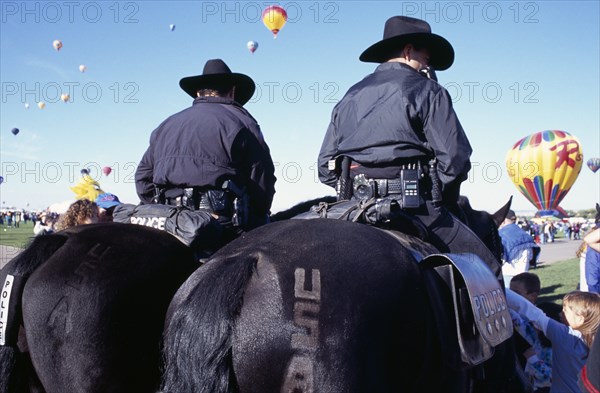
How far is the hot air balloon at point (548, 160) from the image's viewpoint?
94.1 ft

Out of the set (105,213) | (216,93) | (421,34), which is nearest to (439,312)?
(421,34)

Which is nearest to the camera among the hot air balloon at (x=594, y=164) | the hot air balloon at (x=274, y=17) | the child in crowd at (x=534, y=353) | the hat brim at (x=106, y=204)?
the child in crowd at (x=534, y=353)

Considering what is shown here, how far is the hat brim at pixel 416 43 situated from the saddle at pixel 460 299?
1370 millimetres

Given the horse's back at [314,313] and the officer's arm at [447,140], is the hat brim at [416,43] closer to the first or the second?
the officer's arm at [447,140]

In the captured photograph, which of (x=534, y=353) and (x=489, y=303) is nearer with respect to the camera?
(x=489, y=303)

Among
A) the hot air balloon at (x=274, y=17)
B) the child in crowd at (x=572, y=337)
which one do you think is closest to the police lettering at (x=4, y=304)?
the child in crowd at (x=572, y=337)

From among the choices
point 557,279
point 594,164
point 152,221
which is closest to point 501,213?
point 152,221

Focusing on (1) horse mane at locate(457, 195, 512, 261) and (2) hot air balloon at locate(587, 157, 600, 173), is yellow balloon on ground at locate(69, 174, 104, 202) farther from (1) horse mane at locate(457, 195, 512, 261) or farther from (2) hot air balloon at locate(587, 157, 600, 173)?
(2) hot air balloon at locate(587, 157, 600, 173)

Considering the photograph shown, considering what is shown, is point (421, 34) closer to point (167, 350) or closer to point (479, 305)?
point (479, 305)

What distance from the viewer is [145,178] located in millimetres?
5082

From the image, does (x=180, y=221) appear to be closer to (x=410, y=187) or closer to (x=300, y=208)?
(x=300, y=208)

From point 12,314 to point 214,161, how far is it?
1887 millimetres

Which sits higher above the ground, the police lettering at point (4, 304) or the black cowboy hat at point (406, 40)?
the black cowboy hat at point (406, 40)

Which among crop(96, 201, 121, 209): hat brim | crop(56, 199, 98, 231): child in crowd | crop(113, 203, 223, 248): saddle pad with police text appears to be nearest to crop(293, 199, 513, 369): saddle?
crop(113, 203, 223, 248): saddle pad with police text
